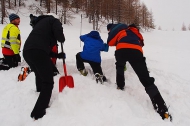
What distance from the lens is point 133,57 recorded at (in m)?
3.67

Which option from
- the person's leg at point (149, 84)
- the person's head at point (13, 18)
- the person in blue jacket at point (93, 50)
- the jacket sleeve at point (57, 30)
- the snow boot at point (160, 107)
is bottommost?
the snow boot at point (160, 107)

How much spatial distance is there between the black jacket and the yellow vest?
280 cm

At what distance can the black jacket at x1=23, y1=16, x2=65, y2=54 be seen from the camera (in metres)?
3.19

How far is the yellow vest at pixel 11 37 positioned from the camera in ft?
18.9

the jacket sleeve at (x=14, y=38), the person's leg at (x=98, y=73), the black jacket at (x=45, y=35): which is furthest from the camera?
the jacket sleeve at (x=14, y=38)

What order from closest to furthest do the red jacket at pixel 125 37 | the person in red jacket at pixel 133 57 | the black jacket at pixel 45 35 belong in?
1. the black jacket at pixel 45 35
2. the person in red jacket at pixel 133 57
3. the red jacket at pixel 125 37

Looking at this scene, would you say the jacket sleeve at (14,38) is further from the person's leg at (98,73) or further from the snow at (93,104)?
the person's leg at (98,73)

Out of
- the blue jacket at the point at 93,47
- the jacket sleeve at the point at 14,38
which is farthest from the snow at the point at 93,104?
the jacket sleeve at the point at 14,38

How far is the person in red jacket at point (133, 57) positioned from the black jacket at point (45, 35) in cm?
134

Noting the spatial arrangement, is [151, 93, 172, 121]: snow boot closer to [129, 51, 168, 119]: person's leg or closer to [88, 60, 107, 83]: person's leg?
[129, 51, 168, 119]: person's leg

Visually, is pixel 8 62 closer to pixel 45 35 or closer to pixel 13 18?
pixel 13 18

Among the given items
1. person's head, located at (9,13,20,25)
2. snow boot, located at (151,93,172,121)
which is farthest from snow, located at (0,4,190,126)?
person's head, located at (9,13,20,25)

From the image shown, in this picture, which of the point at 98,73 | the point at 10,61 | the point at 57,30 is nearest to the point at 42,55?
the point at 57,30

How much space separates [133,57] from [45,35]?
5.86ft
